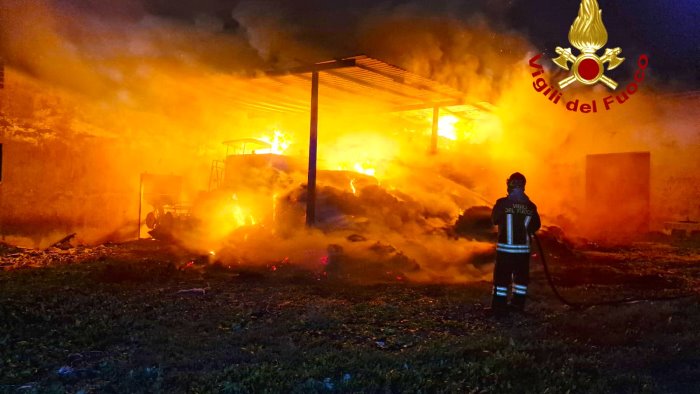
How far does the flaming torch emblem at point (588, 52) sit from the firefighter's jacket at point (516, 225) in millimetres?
9789

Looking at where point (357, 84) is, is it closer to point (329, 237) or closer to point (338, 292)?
point (329, 237)

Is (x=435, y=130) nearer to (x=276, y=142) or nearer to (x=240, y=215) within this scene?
(x=276, y=142)

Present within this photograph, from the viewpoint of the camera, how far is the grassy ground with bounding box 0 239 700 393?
378cm

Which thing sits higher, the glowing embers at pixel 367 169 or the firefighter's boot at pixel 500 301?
the glowing embers at pixel 367 169

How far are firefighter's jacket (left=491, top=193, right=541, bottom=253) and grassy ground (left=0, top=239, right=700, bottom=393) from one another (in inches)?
32.7

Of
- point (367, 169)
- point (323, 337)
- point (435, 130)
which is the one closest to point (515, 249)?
point (323, 337)

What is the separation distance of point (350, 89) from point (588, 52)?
756cm

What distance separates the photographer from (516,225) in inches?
237

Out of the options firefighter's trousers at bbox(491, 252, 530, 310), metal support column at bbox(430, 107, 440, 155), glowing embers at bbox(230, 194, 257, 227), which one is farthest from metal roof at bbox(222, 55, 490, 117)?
firefighter's trousers at bbox(491, 252, 530, 310)

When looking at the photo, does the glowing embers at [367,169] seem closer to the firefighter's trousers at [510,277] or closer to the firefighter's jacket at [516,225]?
the firefighter's jacket at [516,225]

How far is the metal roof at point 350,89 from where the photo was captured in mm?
10883

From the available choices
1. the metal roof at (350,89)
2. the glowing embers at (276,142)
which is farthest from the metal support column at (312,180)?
the glowing embers at (276,142)

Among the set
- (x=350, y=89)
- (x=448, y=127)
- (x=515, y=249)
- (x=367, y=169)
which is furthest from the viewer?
(x=448, y=127)

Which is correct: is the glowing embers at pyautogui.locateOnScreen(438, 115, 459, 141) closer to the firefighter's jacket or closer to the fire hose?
the fire hose
